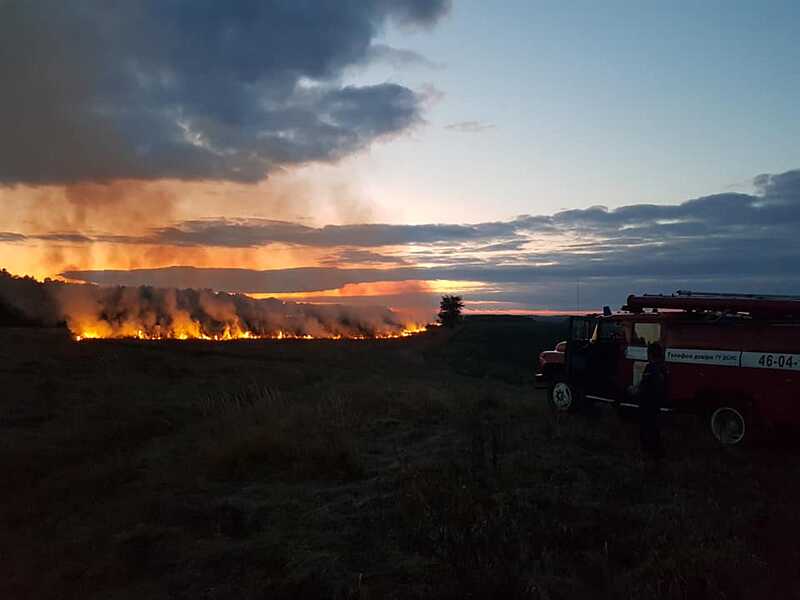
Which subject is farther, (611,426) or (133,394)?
(133,394)

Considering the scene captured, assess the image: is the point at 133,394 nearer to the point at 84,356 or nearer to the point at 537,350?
the point at 84,356

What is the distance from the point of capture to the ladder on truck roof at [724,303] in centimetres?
1298

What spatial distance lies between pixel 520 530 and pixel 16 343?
117 ft

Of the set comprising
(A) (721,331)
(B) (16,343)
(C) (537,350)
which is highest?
(A) (721,331)

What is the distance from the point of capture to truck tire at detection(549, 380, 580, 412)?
17.0 meters

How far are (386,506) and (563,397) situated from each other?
9131 mm

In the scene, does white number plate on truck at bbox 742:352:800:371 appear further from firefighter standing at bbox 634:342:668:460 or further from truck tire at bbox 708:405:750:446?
firefighter standing at bbox 634:342:668:460

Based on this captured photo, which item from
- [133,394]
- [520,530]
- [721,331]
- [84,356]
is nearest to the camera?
[520,530]

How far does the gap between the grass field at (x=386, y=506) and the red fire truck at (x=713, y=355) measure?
75 centimetres

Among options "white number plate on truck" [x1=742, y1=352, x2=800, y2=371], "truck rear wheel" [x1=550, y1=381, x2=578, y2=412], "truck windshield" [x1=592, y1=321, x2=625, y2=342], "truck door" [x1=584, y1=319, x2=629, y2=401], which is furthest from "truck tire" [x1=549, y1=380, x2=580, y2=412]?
"white number plate on truck" [x1=742, y1=352, x2=800, y2=371]

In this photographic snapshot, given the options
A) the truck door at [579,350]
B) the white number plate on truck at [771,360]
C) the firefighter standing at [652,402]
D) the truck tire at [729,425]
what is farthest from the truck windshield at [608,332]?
the firefighter standing at [652,402]

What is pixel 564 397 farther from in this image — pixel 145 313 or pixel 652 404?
pixel 145 313

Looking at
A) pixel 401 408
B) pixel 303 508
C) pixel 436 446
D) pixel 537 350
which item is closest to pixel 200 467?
pixel 303 508

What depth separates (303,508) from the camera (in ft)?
31.9
